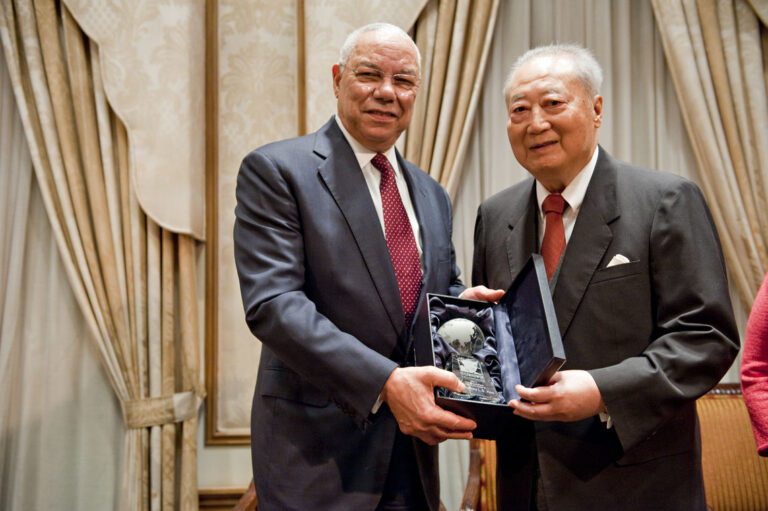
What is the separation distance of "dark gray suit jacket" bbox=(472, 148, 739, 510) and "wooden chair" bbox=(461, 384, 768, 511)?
85 centimetres

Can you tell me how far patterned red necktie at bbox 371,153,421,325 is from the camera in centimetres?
165

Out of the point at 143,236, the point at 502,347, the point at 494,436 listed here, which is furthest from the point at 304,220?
the point at 143,236

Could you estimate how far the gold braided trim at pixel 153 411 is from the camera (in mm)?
2777

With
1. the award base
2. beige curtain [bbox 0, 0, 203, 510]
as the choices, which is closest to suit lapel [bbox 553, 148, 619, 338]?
the award base

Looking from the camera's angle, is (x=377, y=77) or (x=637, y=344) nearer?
(x=637, y=344)

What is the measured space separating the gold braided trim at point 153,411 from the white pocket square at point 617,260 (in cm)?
206

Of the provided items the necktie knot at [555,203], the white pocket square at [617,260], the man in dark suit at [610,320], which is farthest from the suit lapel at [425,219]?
the white pocket square at [617,260]

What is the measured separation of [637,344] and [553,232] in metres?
0.35

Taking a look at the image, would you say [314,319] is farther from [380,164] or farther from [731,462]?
[731,462]

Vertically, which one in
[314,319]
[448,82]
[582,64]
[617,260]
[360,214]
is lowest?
[314,319]

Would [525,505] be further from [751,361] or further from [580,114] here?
[580,114]

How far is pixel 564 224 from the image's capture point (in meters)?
1.63

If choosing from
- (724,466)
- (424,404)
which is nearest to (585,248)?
(424,404)

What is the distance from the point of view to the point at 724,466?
2426 millimetres
